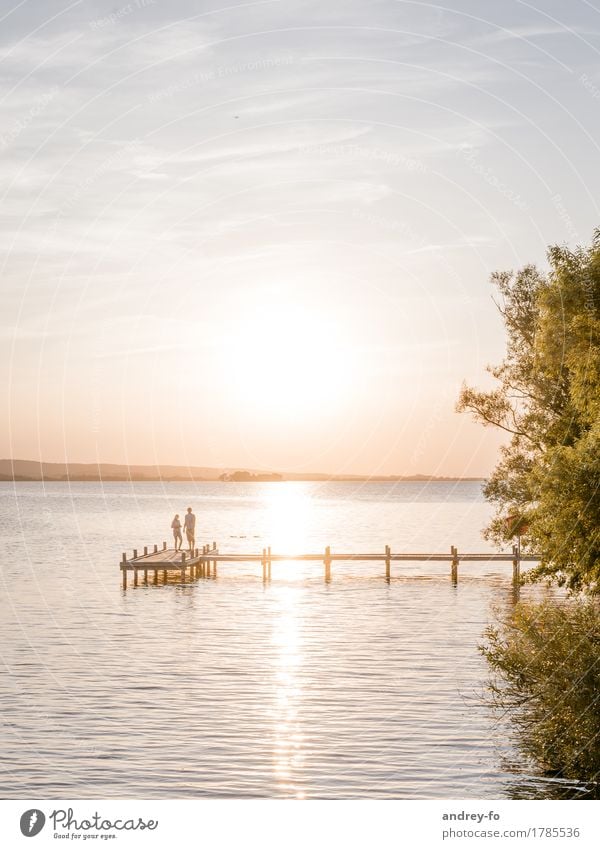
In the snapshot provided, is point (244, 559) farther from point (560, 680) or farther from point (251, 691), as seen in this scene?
point (560, 680)

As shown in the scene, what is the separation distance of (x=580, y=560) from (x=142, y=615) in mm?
33014

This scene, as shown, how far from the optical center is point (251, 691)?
3503 cm

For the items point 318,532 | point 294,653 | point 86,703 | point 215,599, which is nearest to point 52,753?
point 86,703

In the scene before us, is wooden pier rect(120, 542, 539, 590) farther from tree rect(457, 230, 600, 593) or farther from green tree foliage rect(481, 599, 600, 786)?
green tree foliage rect(481, 599, 600, 786)

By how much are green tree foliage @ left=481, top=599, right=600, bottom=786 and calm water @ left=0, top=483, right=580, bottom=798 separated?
0.95 m

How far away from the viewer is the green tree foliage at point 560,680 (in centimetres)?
2275

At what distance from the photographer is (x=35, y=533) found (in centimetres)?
13638

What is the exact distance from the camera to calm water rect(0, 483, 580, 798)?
82.9 feet

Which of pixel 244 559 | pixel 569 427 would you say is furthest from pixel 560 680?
pixel 244 559

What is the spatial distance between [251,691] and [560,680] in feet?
44.6

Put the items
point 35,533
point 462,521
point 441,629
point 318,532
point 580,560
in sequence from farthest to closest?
point 462,521
point 318,532
point 35,533
point 441,629
point 580,560

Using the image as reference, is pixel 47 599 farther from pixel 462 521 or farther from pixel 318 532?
pixel 462 521
